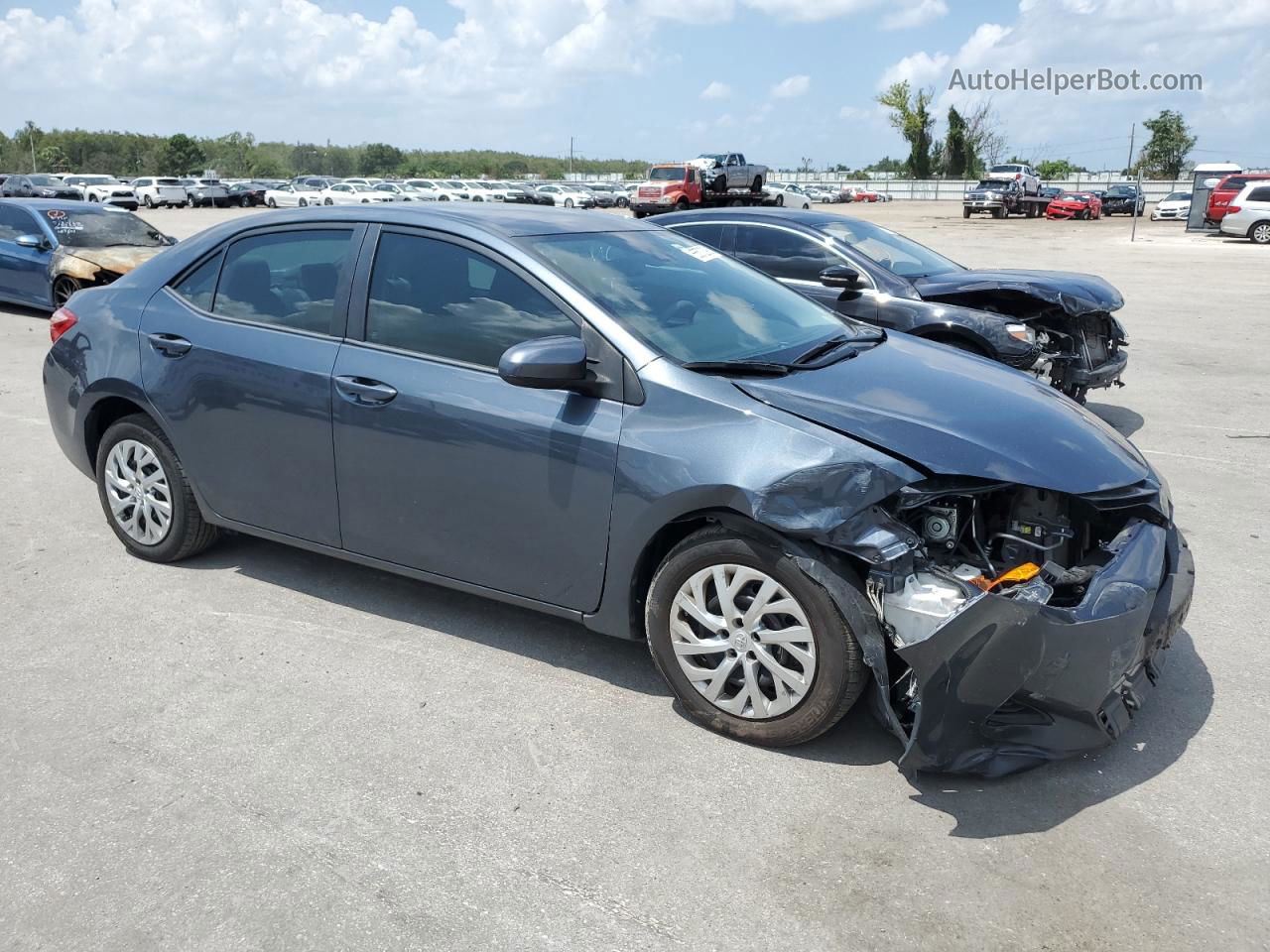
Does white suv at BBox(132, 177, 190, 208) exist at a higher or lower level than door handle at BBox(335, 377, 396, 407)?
higher

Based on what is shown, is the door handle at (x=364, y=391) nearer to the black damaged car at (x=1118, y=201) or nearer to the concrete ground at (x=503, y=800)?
the concrete ground at (x=503, y=800)

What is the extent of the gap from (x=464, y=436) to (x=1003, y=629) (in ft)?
6.47

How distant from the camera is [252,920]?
2.71 meters

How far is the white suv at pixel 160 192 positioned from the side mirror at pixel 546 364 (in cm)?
6080

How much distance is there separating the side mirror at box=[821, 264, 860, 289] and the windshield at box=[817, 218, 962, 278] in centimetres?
69

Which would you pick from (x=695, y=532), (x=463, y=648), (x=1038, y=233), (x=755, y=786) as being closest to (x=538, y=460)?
(x=695, y=532)

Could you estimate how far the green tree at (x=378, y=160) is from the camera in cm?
14750

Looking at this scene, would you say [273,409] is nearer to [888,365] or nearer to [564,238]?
[564,238]

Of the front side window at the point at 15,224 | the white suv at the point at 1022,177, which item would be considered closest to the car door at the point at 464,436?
the front side window at the point at 15,224

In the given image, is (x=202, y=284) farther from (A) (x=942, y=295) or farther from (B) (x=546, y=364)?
(A) (x=942, y=295)

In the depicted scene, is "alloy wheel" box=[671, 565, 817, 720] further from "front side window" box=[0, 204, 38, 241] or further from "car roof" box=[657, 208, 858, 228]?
"front side window" box=[0, 204, 38, 241]

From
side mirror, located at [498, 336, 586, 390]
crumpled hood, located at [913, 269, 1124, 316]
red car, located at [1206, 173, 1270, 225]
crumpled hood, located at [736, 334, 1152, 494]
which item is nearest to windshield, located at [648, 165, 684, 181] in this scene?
red car, located at [1206, 173, 1270, 225]

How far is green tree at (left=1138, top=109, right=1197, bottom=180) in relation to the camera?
8762cm

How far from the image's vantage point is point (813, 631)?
10.8ft
